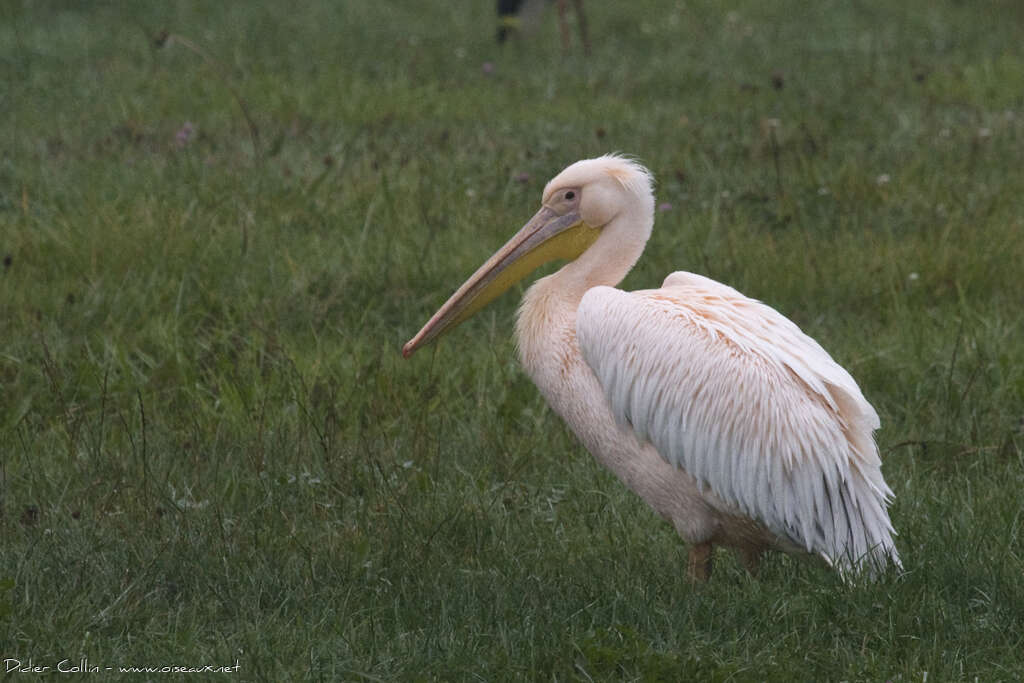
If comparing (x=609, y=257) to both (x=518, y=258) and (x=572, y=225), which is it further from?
(x=518, y=258)

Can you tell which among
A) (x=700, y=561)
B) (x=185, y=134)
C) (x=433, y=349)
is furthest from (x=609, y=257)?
(x=185, y=134)

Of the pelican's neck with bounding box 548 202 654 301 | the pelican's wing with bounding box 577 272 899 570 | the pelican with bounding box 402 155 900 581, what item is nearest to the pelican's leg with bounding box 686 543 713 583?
the pelican with bounding box 402 155 900 581

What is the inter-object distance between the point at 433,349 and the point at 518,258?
1026mm

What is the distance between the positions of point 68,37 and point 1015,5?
791 centimetres

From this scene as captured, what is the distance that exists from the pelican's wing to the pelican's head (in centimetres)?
42

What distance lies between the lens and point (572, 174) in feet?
14.6

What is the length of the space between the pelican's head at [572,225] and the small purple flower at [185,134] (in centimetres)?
361

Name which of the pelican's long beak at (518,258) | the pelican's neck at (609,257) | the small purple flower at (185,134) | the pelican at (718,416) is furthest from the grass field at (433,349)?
the pelican's neck at (609,257)

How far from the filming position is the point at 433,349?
5504mm

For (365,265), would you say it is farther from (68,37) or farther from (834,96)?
(68,37)

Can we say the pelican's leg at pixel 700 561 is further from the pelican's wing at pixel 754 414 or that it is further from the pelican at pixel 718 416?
the pelican's wing at pixel 754 414

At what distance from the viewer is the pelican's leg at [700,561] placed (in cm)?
404

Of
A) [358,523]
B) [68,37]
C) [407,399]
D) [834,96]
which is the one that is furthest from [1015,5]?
[358,523]

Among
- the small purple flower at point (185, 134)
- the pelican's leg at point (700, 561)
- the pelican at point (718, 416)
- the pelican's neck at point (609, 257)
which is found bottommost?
the small purple flower at point (185, 134)
